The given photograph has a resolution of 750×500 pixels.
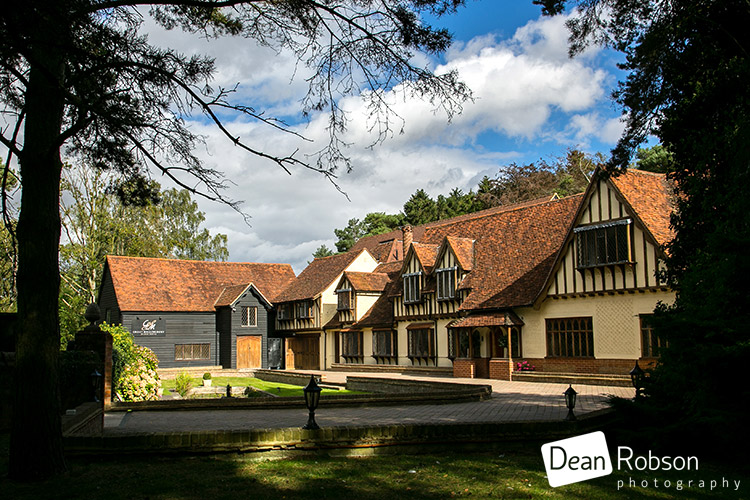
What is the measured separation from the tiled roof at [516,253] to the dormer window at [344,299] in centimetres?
917

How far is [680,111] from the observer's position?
12.8 meters

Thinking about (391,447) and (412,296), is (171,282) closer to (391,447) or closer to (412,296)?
(412,296)

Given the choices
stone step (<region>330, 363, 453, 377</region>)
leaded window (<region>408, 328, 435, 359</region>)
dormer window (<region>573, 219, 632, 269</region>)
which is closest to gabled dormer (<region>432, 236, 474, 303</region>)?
leaded window (<region>408, 328, 435, 359</region>)

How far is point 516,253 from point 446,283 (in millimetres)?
3684

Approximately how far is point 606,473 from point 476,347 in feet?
69.1

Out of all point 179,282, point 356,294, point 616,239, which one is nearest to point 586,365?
point 616,239

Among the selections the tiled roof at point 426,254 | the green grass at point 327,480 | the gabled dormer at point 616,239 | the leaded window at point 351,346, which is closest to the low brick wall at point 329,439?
the green grass at point 327,480

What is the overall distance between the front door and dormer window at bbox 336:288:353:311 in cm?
802

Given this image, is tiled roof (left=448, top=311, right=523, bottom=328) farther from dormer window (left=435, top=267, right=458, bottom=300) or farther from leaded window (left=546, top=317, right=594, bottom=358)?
dormer window (left=435, top=267, right=458, bottom=300)

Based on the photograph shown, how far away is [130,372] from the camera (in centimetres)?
1900

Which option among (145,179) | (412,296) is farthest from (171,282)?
(145,179)

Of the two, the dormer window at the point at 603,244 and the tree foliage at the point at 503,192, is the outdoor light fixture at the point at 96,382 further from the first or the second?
the tree foliage at the point at 503,192

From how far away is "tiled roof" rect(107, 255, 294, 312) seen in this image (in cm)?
4097

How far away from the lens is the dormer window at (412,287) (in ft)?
106
